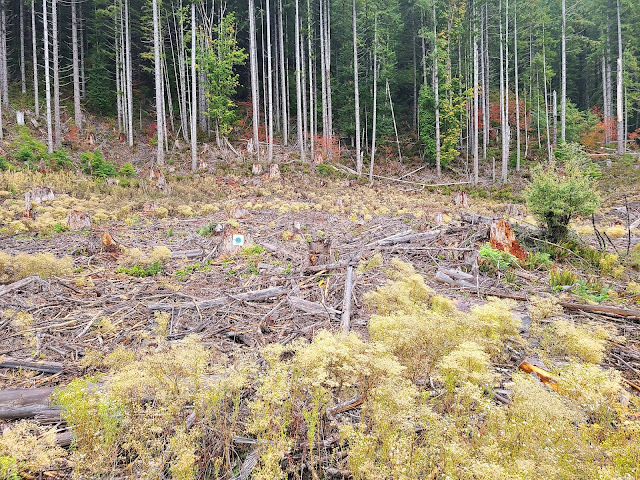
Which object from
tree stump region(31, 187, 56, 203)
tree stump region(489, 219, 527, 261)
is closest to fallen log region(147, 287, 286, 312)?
tree stump region(489, 219, 527, 261)

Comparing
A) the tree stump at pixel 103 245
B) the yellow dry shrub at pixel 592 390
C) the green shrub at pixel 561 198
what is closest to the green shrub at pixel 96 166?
the tree stump at pixel 103 245

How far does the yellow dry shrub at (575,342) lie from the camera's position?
2.90 metres

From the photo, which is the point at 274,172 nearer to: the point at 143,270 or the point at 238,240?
the point at 238,240

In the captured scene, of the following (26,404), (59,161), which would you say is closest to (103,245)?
(26,404)

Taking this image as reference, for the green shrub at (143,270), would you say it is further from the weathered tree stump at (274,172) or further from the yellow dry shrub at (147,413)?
the weathered tree stump at (274,172)

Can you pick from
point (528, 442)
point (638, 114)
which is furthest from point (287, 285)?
point (638, 114)

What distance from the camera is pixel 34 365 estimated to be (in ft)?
10.6

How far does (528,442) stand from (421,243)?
17.5 feet

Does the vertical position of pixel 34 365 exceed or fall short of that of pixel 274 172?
it falls short

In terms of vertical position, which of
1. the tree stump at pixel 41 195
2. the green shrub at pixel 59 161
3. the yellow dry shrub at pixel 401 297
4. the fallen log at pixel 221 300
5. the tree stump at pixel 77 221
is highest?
the green shrub at pixel 59 161

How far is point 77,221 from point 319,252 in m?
7.30

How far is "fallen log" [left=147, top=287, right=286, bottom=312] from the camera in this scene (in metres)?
4.50

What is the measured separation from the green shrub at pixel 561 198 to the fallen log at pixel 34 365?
26.8ft

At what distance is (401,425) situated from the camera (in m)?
1.95
